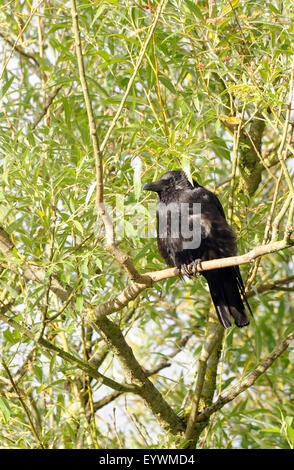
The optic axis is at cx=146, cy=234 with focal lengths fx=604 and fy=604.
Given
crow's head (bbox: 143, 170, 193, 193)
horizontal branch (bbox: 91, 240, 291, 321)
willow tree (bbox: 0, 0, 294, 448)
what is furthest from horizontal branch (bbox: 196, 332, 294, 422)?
crow's head (bbox: 143, 170, 193, 193)

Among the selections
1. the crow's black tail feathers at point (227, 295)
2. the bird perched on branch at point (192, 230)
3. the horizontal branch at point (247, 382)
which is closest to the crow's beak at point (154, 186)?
the bird perched on branch at point (192, 230)

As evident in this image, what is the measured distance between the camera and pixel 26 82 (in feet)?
16.9

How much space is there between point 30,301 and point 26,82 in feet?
7.43

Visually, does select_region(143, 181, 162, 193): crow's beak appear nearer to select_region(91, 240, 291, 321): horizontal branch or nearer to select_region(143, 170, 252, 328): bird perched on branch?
select_region(143, 170, 252, 328): bird perched on branch

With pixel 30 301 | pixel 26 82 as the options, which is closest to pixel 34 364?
pixel 30 301

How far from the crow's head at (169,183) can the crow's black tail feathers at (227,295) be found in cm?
71

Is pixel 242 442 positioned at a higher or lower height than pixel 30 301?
lower

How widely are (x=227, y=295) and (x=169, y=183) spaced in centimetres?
95

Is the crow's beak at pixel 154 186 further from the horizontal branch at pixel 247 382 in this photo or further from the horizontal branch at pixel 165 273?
the horizontal branch at pixel 247 382

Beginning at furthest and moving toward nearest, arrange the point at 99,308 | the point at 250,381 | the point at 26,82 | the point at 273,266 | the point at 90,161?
the point at 273,266, the point at 26,82, the point at 250,381, the point at 99,308, the point at 90,161

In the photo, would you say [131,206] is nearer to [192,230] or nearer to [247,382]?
[192,230]

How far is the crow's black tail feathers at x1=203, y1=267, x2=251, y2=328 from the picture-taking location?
14.1 ft

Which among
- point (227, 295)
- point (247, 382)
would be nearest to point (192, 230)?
point (227, 295)
